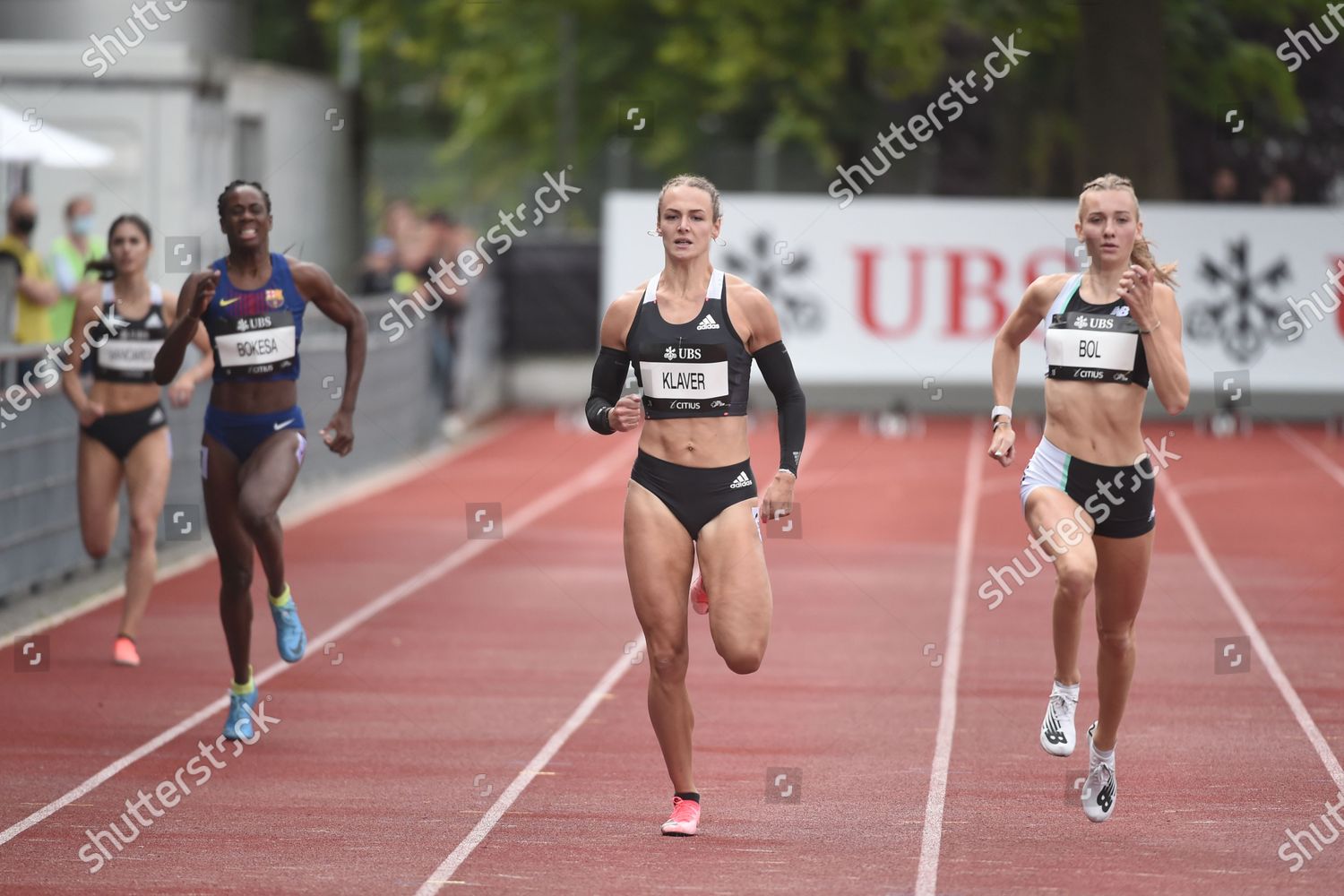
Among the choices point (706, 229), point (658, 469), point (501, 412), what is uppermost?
point (706, 229)

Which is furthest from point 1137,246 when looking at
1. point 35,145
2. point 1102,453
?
point 35,145

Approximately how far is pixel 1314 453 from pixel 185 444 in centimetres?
1206

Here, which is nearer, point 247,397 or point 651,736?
point 247,397

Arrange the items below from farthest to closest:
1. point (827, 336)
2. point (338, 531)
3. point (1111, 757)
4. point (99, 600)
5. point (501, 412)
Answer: point (501, 412), point (827, 336), point (338, 531), point (99, 600), point (1111, 757)

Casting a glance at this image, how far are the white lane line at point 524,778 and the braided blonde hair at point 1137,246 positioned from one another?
2.88 m

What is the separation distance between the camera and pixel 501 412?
2700cm

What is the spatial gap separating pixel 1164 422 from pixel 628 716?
16.7m

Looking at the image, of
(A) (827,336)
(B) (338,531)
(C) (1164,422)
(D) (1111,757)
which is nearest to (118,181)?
(B) (338,531)

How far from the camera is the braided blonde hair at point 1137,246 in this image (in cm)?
750

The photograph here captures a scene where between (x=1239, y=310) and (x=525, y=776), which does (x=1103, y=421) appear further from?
(x=1239, y=310)

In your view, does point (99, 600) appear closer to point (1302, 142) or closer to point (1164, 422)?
point (1164, 422)

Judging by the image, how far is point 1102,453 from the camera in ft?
25.0

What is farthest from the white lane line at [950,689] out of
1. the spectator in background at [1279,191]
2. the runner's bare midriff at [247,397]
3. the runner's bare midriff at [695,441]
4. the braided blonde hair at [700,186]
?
the spectator in background at [1279,191]

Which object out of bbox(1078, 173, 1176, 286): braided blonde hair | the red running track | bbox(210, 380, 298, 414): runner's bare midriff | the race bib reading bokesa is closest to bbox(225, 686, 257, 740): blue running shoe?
the red running track
